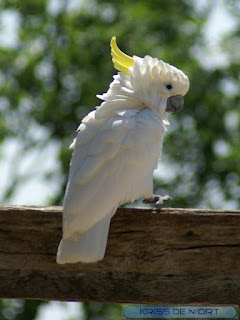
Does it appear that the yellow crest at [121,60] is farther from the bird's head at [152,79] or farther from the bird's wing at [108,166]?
the bird's wing at [108,166]

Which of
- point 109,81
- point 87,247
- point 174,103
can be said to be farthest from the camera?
point 109,81

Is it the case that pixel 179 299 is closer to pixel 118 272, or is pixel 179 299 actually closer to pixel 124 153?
pixel 118 272

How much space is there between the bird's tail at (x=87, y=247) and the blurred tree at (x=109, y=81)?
22.7ft

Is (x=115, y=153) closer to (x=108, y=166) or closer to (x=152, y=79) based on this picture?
(x=108, y=166)

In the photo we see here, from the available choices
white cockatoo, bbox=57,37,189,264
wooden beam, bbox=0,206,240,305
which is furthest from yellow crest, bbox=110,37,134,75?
wooden beam, bbox=0,206,240,305

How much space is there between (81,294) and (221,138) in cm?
816

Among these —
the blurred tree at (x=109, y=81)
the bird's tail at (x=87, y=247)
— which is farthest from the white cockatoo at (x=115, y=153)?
the blurred tree at (x=109, y=81)

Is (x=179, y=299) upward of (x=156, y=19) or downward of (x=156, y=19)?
downward

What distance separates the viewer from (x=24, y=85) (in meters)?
12.6

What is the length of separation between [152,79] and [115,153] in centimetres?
61

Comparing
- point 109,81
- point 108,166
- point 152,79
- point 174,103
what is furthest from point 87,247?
point 109,81

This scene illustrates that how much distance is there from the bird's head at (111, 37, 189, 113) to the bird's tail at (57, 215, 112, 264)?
831 millimetres

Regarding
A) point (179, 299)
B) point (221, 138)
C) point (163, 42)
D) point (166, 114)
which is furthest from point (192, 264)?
point (163, 42)

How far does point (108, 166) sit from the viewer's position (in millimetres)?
3117
